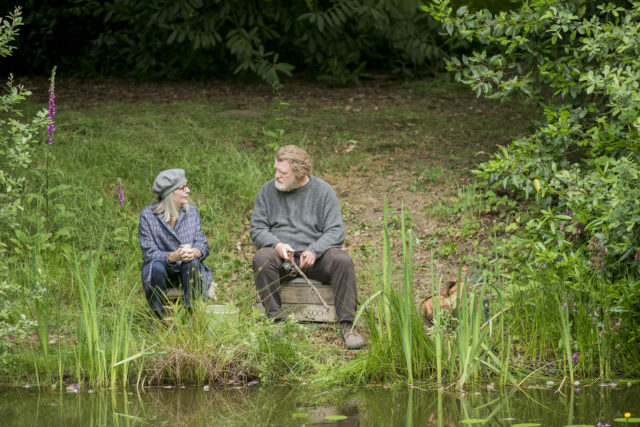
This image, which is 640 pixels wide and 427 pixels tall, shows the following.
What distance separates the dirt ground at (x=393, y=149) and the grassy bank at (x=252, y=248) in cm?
3

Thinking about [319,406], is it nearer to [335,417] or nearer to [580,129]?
[335,417]

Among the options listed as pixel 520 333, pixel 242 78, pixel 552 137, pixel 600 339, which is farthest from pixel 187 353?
pixel 242 78

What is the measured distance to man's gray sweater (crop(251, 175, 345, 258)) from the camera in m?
5.54

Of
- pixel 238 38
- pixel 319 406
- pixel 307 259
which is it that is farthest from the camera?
pixel 238 38

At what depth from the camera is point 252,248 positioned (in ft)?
22.2

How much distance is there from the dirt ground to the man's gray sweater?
0.57 metres

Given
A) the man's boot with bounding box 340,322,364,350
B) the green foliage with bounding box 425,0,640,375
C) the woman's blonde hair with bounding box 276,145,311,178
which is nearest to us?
the green foliage with bounding box 425,0,640,375

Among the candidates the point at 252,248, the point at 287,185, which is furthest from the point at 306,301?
the point at 252,248

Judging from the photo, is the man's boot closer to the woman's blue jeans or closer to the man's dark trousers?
the man's dark trousers

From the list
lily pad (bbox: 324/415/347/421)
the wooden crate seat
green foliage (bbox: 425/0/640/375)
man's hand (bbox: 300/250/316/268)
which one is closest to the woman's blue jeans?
the wooden crate seat

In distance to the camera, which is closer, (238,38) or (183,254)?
(183,254)

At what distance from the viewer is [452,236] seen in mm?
6602

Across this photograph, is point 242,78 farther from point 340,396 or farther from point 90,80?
point 340,396

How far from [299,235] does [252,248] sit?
1266 millimetres
